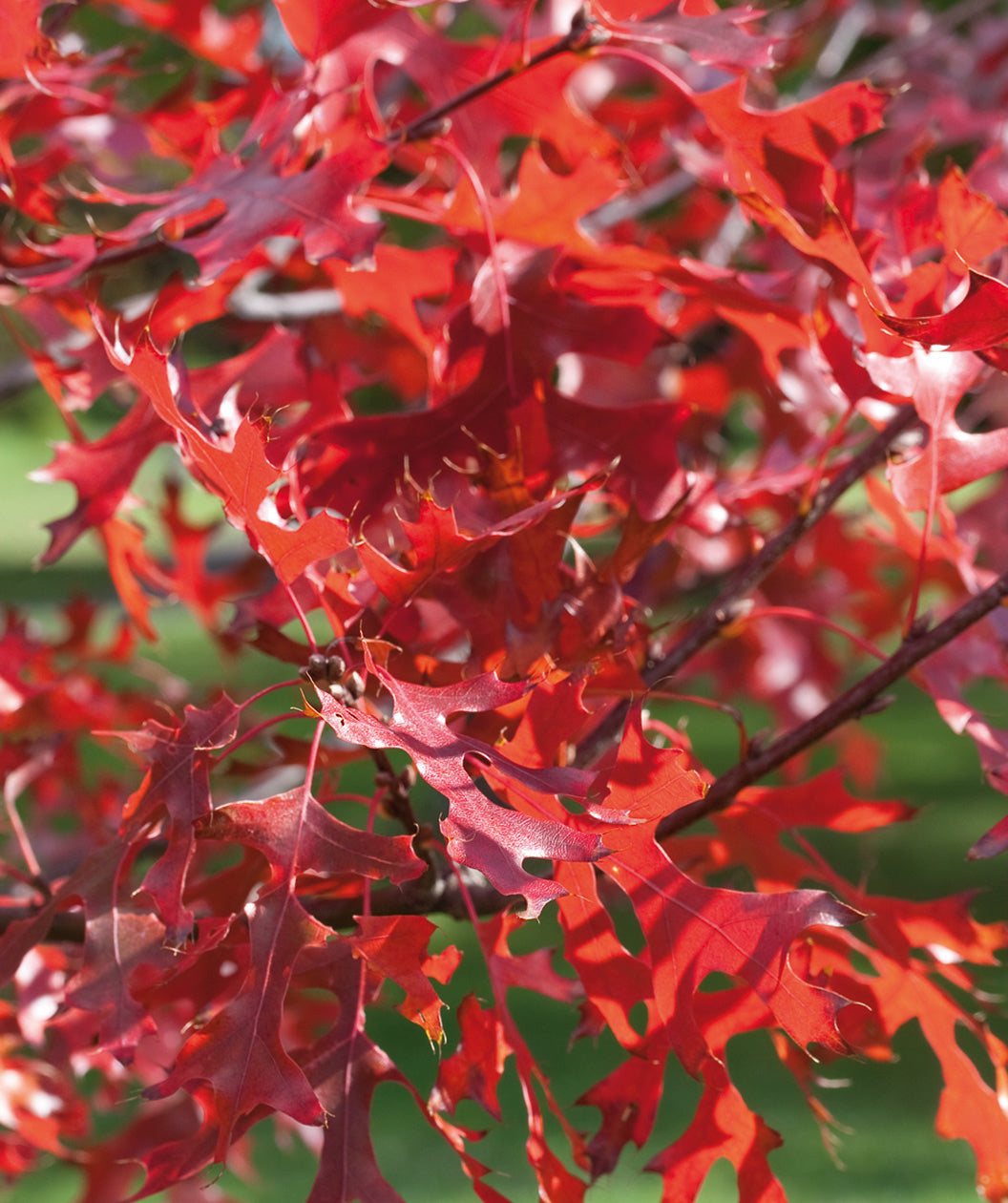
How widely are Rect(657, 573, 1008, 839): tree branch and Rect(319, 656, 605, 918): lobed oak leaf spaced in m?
0.16

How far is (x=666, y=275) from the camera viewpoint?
0.79m

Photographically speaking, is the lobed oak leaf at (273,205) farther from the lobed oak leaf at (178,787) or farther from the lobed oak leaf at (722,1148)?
the lobed oak leaf at (722,1148)

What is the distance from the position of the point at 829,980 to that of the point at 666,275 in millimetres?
436

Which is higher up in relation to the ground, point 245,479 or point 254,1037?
point 245,479

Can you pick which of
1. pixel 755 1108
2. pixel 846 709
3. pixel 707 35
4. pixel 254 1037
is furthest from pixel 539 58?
pixel 755 1108

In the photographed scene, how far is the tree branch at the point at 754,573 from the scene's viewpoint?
81cm

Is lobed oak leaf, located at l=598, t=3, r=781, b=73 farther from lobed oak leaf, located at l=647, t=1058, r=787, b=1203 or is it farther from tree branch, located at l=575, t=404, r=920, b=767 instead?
lobed oak leaf, located at l=647, t=1058, r=787, b=1203

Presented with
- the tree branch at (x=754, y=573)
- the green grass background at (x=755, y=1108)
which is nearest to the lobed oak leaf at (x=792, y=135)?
the tree branch at (x=754, y=573)

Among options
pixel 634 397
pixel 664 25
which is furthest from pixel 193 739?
pixel 634 397

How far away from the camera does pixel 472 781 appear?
570mm

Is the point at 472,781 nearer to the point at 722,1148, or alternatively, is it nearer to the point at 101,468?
the point at 722,1148

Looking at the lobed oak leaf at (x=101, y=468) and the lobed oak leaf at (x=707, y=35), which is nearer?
the lobed oak leaf at (x=707, y=35)

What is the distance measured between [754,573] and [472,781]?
33cm

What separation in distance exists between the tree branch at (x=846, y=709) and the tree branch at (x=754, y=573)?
3.7 inches
